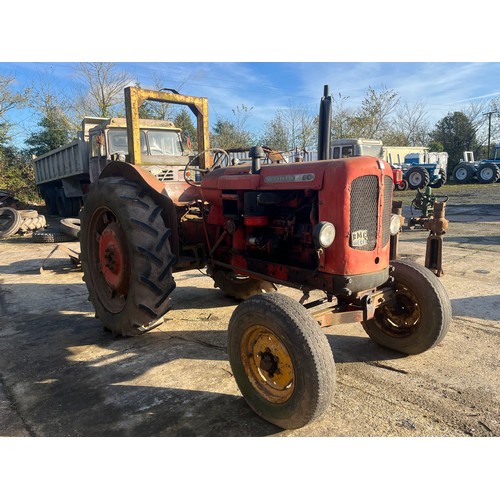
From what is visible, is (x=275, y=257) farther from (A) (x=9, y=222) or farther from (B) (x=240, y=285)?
(A) (x=9, y=222)

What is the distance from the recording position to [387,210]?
9.16ft

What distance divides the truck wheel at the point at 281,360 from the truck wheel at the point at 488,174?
27402 millimetres

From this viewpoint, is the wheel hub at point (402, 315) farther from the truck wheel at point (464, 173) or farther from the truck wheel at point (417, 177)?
the truck wheel at point (464, 173)

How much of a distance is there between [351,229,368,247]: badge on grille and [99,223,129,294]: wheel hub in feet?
6.89

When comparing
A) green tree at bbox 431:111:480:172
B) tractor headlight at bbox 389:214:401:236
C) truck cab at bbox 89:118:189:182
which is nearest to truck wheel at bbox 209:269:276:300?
tractor headlight at bbox 389:214:401:236

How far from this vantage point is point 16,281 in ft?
19.9

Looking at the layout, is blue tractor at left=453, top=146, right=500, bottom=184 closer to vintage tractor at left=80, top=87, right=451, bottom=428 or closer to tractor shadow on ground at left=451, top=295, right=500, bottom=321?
tractor shadow on ground at left=451, top=295, right=500, bottom=321

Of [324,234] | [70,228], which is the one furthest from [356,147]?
[324,234]

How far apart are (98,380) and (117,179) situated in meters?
1.84

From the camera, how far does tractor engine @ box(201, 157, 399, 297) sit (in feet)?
8.28

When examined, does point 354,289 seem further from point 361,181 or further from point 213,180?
point 213,180

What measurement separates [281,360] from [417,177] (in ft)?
74.9

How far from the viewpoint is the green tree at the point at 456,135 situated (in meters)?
38.9

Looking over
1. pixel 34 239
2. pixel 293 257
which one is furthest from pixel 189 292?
pixel 34 239
